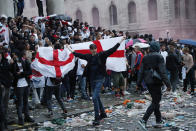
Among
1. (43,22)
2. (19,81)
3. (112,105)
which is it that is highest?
(43,22)

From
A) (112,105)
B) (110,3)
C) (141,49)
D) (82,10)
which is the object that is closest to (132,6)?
(110,3)

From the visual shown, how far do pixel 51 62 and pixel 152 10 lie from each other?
39827 millimetres

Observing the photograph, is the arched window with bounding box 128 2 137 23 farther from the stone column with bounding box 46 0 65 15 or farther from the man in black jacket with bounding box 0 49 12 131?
the man in black jacket with bounding box 0 49 12 131

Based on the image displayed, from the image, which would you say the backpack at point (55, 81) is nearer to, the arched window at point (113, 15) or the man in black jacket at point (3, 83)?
the man in black jacket at point (3, 83)

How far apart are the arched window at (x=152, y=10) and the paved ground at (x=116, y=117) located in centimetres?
3692

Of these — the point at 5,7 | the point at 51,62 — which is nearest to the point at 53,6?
the point at 5,7

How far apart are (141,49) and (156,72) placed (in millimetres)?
6608

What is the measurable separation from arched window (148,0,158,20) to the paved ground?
36.9 metres

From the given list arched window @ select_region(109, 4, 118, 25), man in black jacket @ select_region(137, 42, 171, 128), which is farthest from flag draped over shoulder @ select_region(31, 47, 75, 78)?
arched window @ select_region(109, 4, 118, 25)

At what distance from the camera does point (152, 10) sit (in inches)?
1868

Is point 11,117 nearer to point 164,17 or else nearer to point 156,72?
point 156,72

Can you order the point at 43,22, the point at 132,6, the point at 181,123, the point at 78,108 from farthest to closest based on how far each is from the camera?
1. the point at 132,6
2. the point at 43,22
3. the point at 78,108
4. the point at 181,123

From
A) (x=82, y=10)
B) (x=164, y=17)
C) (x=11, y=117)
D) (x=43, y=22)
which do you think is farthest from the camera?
(x=82, y=10)

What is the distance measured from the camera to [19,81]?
8.09 m
